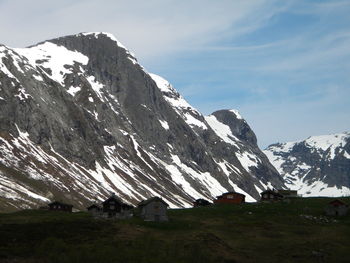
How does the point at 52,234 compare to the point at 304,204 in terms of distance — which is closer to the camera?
the point at 52,234

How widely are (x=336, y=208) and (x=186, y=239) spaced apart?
1548 inches

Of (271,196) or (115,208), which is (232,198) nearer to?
(271,196)

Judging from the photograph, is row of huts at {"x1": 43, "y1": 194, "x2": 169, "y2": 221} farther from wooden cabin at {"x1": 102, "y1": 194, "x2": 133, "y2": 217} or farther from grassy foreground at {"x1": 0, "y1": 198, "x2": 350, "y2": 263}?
grassy foreground at {"x1": 0, "y1": 198, "x2": 350, "y2": 263}

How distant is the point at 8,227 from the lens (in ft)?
267

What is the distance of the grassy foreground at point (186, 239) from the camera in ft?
221

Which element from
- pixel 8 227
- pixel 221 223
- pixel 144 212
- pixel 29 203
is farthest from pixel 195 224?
pixel 29 203

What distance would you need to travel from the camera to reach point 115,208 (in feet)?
356

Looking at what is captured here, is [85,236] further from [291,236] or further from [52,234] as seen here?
[291,236]

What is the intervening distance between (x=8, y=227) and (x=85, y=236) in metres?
11.4

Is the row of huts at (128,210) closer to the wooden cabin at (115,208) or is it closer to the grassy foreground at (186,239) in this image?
the wooden cabin at (115,208)

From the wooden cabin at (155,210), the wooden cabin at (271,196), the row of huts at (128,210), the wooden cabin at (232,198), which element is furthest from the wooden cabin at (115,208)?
the wooden cabin at (271,196)

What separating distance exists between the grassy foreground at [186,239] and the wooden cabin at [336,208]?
8.38 ft

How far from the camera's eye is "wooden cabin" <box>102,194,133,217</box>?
351 ft

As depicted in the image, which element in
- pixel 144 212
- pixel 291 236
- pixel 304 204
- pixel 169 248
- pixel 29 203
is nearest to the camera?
pixel 169 248
